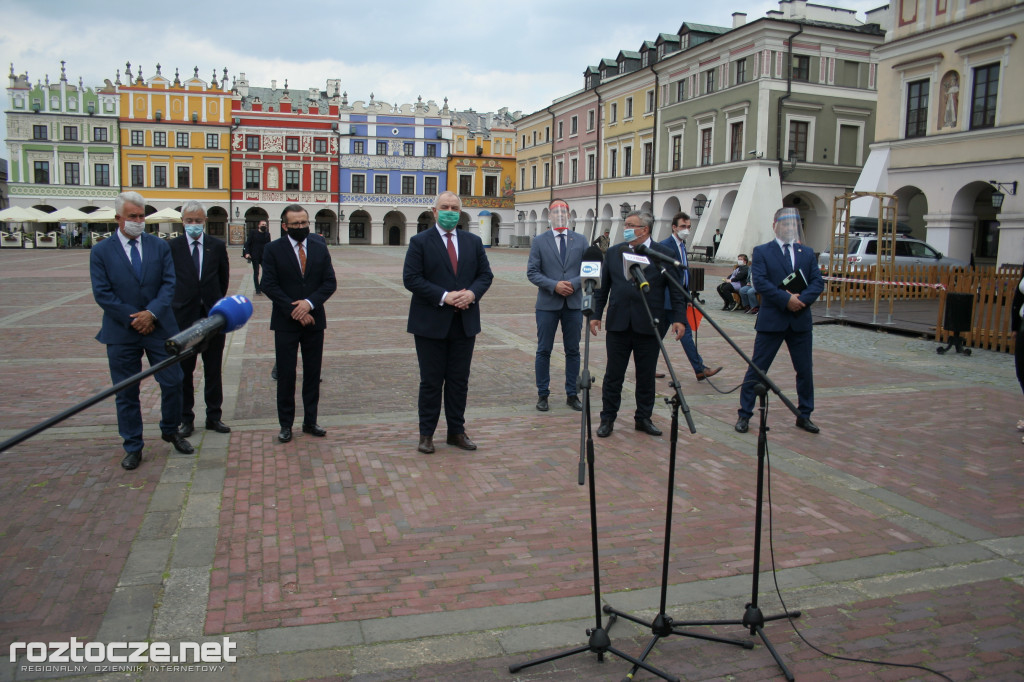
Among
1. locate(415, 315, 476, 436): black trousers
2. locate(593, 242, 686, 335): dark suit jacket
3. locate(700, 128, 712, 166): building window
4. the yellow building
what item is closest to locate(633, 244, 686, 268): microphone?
locate(415, 315, 476, 436): black trousers

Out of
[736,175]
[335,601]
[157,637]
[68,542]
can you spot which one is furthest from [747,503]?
[736,175]

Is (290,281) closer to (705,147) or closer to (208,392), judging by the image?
(208,392)

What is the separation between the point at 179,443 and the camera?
6.23 m

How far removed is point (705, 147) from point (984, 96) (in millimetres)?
18188

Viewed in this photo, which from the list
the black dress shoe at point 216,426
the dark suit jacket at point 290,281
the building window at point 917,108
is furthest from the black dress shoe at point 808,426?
the building window at point 917,108

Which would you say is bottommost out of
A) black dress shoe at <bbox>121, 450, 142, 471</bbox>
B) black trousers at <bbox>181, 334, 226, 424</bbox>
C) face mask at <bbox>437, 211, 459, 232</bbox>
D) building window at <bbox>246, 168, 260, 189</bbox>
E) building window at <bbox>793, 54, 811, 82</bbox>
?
black dress shoe at <bbox>121, 450, 142, 471</bbox>

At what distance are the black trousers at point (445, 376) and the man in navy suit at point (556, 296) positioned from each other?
4.99 feet

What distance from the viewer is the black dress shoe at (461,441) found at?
6.43 metres

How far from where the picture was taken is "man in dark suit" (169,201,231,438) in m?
6.89

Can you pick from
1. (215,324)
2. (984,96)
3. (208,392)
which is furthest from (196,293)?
(984,96)

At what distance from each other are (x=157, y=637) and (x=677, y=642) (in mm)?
2337

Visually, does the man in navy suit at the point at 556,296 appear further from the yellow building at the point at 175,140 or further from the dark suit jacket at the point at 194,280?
the yellow building at the point at 175,140

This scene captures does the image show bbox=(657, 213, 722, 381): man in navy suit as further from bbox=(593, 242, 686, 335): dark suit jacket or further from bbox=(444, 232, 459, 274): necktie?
bbox=(444, 232, 459, 274): necktie

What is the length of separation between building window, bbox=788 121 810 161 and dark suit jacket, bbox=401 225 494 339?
1356 inches
